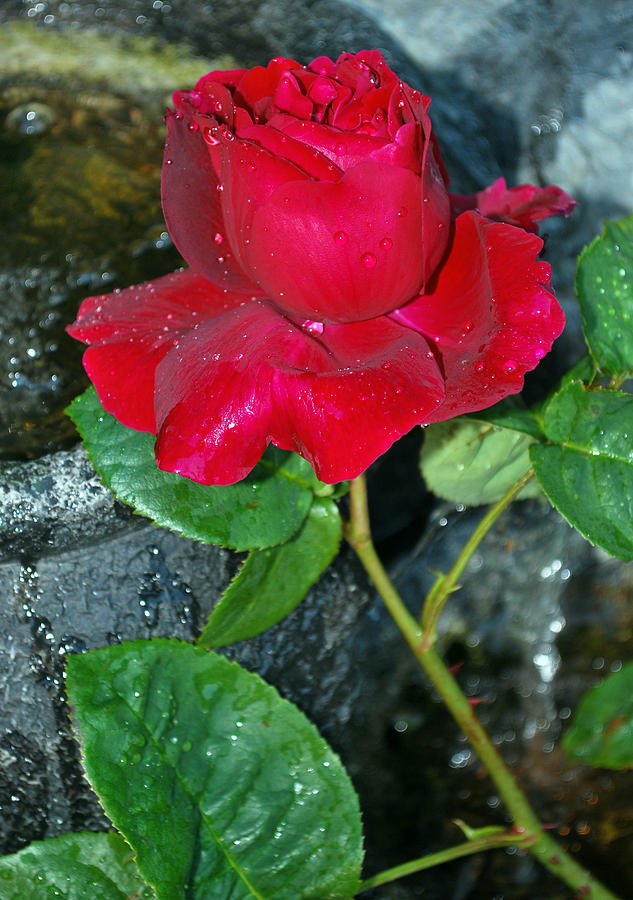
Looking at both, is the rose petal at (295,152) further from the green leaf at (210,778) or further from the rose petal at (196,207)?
the green leaf at (210,778)

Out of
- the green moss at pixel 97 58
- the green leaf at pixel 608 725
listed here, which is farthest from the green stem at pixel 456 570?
the green moss at pixel 97 58

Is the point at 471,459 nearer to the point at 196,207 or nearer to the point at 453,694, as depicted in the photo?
the point at 453,694

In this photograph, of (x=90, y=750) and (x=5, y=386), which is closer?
(x=90, y=750)

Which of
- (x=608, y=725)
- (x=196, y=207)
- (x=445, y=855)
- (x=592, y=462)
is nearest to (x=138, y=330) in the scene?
(x=196, y=207)

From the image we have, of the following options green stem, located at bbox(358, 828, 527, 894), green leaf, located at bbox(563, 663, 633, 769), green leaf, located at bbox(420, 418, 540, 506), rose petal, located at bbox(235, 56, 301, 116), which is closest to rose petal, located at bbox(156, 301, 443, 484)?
rose petal, located at bbox(235, 56, 301, 116)

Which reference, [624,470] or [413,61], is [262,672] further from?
[413,61]

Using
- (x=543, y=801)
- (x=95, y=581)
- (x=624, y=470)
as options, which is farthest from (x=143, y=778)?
(x=543, y=801)
